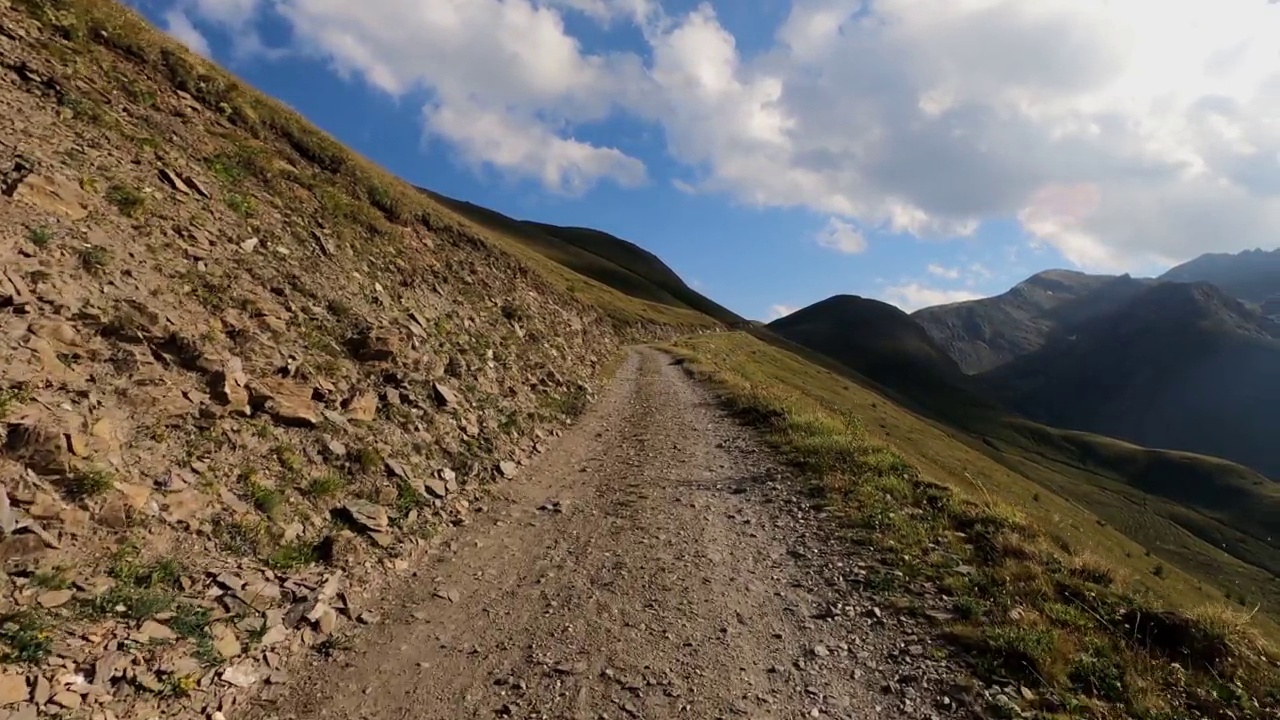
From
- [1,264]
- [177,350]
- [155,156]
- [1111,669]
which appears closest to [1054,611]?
[1111,669]

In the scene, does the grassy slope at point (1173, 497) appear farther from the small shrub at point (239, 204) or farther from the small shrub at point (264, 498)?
the small shrub at point (239, 204)

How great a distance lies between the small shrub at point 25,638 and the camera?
20.4 feet

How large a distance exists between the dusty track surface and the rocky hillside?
101cm

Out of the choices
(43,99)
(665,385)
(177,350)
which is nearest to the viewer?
(177,350)

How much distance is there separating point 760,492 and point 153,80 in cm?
2246

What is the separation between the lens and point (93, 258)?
37.5ft

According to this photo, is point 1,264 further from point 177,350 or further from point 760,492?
point 760,492

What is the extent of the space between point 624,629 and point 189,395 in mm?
8250

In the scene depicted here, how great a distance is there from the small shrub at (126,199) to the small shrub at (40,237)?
2.32m

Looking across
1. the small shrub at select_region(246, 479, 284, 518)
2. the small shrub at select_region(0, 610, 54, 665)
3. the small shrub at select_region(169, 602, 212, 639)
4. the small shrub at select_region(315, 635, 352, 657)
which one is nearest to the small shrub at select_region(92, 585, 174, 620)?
the small shrub at select_region(169, 602, 212, 639)

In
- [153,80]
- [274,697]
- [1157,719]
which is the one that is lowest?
[274,697]

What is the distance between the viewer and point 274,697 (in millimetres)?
7508

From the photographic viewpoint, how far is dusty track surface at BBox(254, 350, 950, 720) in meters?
7.67

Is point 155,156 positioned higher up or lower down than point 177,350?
higher up
